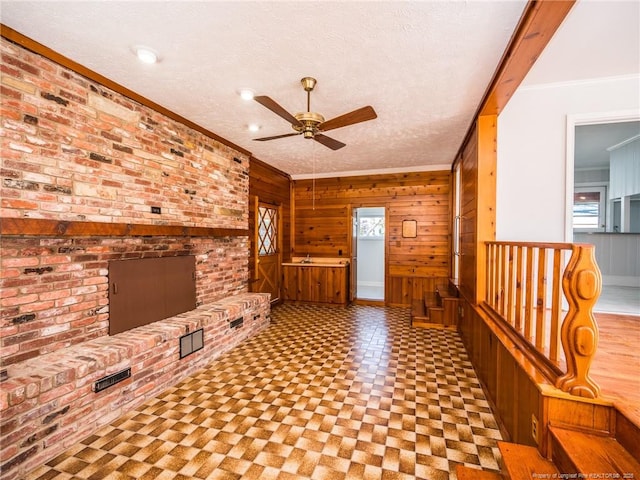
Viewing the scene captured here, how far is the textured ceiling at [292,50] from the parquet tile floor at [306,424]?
110 inches

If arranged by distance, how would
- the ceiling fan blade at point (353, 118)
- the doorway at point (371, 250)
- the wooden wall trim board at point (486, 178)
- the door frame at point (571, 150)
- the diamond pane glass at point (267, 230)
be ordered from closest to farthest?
the ceiling fan blade at point (353, 118) < the door frame at point (571, 150) < the wooden wall trim board at point (486, 178) < the diamond pane glass at point (267, 230) < the doorway at point (371, 250)

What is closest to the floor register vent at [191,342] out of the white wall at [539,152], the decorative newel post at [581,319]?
the decorative newel post at [581,319]

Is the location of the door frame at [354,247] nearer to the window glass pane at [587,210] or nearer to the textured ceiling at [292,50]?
the textured ceiling at [292,50]

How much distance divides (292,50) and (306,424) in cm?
281

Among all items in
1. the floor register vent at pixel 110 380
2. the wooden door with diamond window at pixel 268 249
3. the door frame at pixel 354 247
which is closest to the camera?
the floor register vent at pixel 110 380

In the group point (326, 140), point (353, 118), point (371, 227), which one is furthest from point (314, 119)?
point (371, 227)

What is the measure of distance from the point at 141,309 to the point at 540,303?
334 centimetres

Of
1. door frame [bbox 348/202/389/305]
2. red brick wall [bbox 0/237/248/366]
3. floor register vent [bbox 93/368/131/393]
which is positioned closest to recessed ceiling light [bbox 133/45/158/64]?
red brick wall [bbox 0/237/248/366]

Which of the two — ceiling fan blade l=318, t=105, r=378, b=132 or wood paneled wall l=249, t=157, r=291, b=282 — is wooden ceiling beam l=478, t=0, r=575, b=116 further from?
wood paneled wall l=249, t=157, r=291, b=282

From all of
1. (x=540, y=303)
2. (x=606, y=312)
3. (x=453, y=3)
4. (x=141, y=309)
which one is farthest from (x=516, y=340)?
(x=141, y=309)

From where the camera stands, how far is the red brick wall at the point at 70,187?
77.5 inches

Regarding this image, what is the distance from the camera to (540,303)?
1.77 m

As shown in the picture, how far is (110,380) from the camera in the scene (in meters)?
2.22

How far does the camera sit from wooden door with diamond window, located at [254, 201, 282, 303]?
17.4 ft
